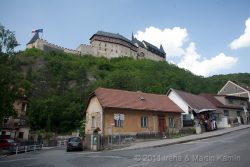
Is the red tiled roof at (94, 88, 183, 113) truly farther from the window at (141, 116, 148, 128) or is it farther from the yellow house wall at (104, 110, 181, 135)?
the window at (141, 116, 148, 128)

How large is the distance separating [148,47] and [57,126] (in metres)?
87.8

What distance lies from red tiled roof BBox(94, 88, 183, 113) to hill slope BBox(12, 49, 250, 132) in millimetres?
24791

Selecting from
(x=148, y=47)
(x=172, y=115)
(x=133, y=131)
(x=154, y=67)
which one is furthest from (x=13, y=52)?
(x=148, y=47)

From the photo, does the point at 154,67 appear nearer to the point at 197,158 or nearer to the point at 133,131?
the point at 133,131

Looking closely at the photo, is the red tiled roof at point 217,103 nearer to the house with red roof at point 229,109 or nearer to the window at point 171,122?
the house with red roof at point 229,109

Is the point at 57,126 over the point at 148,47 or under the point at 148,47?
under

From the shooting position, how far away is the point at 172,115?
107ft

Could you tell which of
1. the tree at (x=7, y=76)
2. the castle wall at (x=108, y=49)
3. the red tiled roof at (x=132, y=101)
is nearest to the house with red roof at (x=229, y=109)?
the red tiled roof at (x=132, y=101)

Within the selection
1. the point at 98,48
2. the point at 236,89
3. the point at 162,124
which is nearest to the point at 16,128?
the point at 162,124

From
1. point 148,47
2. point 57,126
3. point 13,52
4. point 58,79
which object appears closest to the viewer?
point 13,52

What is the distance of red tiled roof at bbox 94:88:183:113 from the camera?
2786cm

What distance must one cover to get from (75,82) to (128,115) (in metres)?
55.9

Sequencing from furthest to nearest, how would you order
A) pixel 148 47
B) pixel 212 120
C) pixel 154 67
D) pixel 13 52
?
1. pixel 148 47
2. pixel 154 67
3. pixel 212 120
4. pixel 13 52

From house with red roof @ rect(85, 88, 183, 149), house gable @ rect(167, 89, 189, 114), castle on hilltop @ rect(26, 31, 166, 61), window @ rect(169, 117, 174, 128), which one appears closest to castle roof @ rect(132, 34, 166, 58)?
castle on hilltop @ rect(26, 31, 166, 61)
